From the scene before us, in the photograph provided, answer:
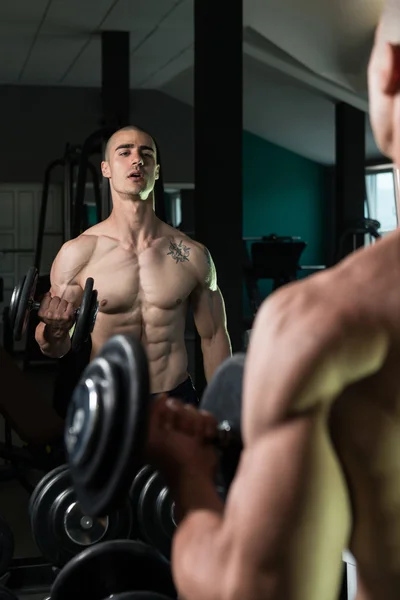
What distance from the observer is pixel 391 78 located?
2.38 feet

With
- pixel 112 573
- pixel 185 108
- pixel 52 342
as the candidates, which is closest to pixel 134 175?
pixel 52 342

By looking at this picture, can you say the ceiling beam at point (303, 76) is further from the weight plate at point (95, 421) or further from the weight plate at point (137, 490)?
the weight plate at point (95, 421)

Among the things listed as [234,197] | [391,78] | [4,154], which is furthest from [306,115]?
[391,78]

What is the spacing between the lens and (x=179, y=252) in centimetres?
294

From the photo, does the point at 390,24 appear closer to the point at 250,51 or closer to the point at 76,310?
the point at 76,310

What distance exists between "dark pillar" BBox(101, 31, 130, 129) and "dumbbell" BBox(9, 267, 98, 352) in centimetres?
587

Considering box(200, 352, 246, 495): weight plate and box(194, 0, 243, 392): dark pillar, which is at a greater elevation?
box(194, 0, 243, 392): dark pillar

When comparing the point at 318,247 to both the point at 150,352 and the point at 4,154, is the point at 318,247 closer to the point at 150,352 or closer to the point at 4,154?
the point at 4,154

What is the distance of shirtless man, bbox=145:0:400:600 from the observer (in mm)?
653

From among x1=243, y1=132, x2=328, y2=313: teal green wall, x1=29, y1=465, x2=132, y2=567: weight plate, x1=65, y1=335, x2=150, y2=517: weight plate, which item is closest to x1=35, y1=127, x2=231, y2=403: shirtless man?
x1=29, y1=465, x2=132, y2=567: weight plate

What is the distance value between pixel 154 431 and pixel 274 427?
0.49 ft

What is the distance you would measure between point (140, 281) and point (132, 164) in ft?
1.28

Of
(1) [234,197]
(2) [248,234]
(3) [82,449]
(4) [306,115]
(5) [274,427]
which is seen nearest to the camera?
(5) [274,427]

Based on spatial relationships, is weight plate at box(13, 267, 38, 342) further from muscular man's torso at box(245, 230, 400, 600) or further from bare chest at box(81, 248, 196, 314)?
muscular man's torso at box(245, 230, 400, 600)
